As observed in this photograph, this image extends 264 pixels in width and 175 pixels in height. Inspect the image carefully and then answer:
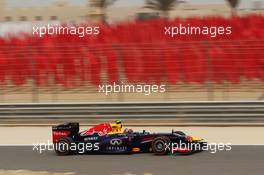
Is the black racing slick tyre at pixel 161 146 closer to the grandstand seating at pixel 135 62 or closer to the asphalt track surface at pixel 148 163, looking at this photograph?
the asphalt track surface at pixel 148 163

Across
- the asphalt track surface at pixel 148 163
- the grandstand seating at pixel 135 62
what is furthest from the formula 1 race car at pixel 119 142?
the grandstand seating at pixel 135 62

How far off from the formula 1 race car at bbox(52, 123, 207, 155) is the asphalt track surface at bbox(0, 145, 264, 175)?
0.40ft

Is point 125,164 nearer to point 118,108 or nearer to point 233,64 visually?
point 118,108

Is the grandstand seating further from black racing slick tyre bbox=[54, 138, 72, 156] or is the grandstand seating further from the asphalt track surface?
black racing slick tyre bbox=[54, 138, 72, 156]

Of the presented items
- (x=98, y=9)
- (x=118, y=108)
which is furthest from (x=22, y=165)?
(x=98, y=9)

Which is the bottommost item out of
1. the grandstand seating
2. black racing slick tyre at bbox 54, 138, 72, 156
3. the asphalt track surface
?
the asphalt track surface

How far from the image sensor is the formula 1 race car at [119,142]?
10.9 meters

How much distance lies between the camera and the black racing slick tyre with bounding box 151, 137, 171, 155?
35.4ft

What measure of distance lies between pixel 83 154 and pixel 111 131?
78 centimetres

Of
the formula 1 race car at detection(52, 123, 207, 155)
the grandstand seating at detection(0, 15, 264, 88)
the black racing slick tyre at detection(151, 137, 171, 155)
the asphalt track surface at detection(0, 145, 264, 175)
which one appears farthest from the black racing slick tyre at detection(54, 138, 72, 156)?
the grandstand seating at detection(0, 15, 264, 88)

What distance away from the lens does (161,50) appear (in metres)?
17.7

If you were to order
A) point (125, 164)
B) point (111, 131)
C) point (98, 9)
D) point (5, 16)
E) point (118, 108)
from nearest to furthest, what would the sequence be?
point (125, 164) → point (111, 131) → point (118, 108) → point (98, 9) → point (5, 16)

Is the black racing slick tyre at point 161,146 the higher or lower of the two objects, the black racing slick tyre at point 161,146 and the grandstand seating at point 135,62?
the lower

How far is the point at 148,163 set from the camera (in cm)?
1038
